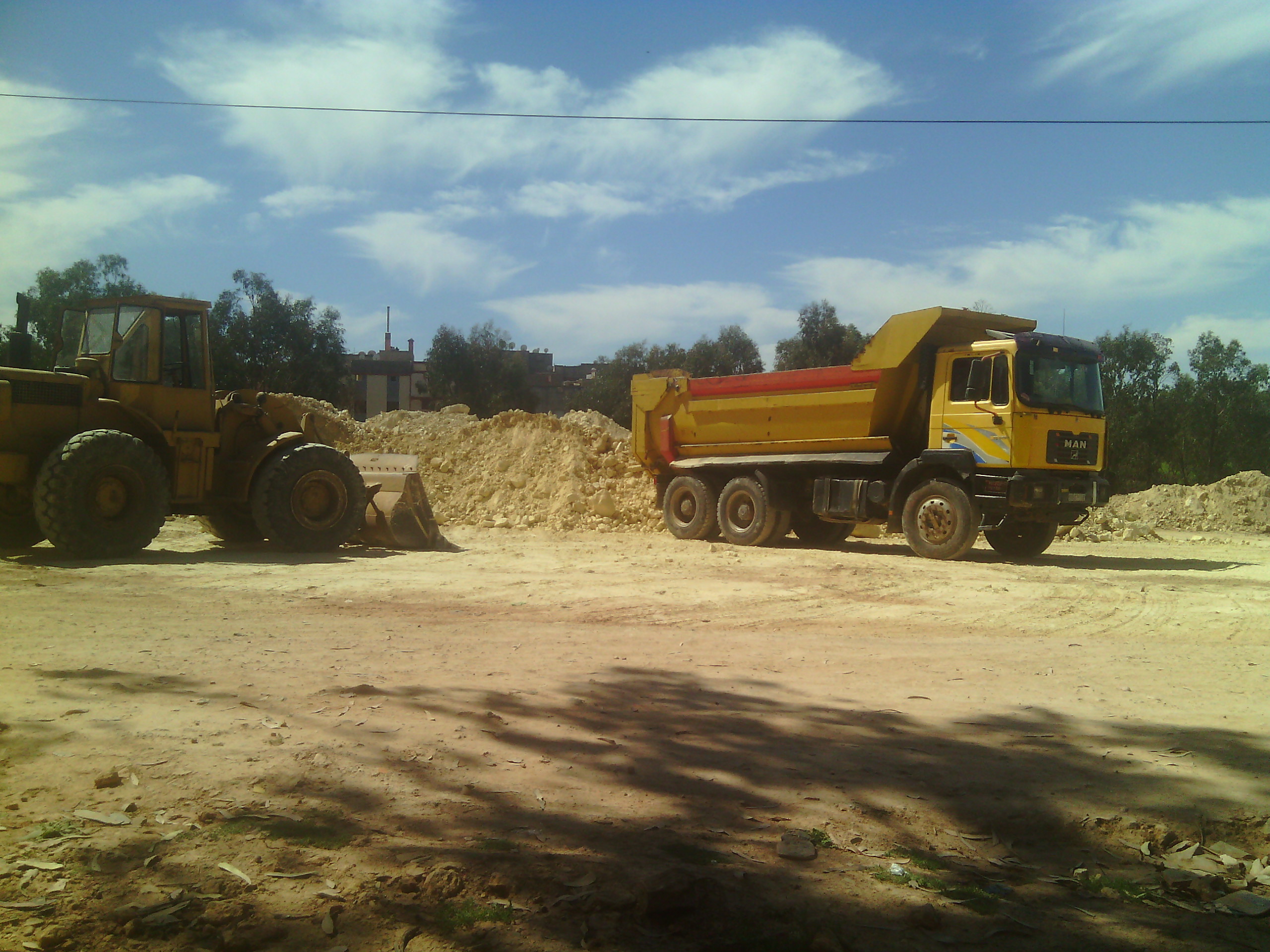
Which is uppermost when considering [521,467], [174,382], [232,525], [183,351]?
[183,351]

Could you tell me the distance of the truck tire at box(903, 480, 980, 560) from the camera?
1350 cm

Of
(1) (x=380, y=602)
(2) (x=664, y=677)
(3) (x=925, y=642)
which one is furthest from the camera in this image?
(1) (x=380, y=602)

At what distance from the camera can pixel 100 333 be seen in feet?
39.0

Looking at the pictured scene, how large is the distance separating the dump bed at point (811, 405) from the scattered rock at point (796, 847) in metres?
11.5

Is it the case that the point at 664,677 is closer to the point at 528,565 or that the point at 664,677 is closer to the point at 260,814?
the point at 260,814

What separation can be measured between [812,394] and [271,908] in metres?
13.7

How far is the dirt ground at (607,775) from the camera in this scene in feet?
9.91

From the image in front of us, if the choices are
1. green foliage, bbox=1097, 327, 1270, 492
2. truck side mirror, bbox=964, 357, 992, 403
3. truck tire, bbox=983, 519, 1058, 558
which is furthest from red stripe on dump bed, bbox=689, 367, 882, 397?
green foliage, bbox=1097, 327, 1270, 492

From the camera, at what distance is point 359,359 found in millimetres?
70375

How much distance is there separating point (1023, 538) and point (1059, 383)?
2.66 metres

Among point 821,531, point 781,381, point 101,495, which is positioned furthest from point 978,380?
point 101,495

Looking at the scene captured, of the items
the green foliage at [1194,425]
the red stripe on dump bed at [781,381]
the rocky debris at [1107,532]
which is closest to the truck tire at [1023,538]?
the red stripe on dump bed at [781,381]

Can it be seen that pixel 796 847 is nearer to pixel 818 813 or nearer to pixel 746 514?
pixel 818 813

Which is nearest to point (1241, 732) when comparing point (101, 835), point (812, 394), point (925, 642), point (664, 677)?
point (925, 642)
